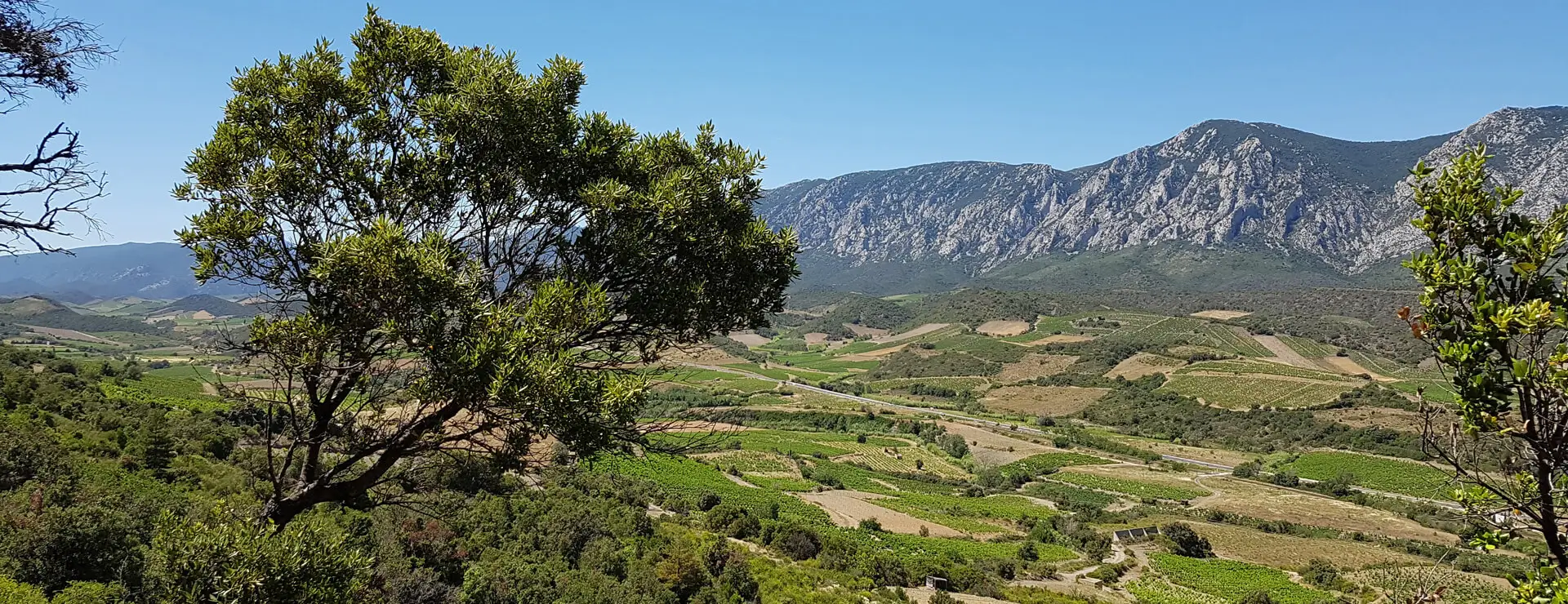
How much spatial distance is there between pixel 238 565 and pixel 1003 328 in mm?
176465

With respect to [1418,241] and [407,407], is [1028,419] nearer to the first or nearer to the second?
[407,407]

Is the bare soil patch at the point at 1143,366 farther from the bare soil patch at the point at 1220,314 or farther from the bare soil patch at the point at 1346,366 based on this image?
the bare soil patch at the point at 1220,314

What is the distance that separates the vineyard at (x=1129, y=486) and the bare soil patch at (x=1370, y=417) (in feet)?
117

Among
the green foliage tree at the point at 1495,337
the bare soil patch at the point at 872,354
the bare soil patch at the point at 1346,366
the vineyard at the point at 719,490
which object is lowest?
the bare soil patch at the point at 872,354

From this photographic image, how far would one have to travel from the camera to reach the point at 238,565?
17.2ft

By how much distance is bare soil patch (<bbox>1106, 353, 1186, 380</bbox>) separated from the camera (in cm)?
11975

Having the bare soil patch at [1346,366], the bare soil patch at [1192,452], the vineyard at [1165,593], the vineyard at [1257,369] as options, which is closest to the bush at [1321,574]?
the vineyard at [1165,593]

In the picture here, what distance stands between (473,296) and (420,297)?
1.20 feet

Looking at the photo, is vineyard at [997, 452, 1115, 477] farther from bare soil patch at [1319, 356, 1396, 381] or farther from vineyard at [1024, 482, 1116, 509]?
bare soil patch at [1319, 356, 1396, 381]

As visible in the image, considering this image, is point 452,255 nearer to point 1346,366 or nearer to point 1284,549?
point 1284,549

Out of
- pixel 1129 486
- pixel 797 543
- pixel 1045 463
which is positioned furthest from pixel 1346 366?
pixel 797 543

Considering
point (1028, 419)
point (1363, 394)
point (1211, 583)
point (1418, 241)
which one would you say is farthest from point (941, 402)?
point (1418, 241)

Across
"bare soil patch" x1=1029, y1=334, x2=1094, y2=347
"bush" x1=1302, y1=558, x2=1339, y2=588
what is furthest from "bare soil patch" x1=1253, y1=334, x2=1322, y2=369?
"bush" x1=1302, y1=558, x2=1339, y2=588

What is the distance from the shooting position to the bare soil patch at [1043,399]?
113125 millimetres
